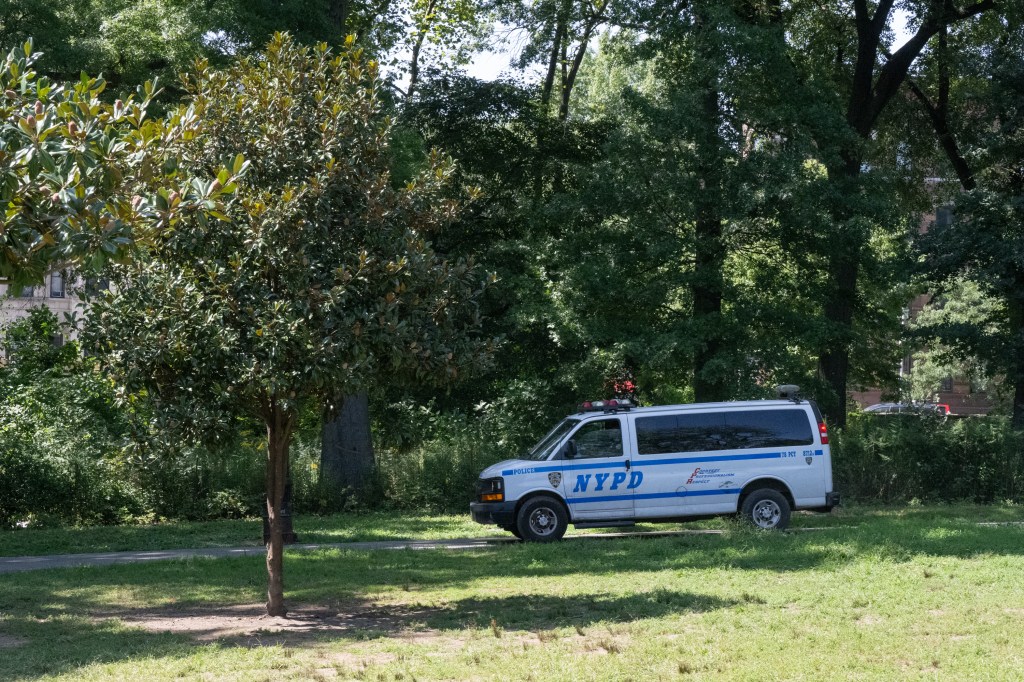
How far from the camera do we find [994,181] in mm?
26984

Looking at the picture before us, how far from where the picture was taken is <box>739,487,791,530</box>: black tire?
17.5 metres

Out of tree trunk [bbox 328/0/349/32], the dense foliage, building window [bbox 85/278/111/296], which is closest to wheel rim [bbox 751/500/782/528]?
the dense foliage

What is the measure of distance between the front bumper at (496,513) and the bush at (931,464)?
32.3 ft

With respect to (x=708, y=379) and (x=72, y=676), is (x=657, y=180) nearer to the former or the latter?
(x=708, y=379)

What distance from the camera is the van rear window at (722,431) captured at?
17.7m

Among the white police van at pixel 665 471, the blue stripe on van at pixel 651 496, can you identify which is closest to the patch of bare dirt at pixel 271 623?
the white police van at pixel 665 471

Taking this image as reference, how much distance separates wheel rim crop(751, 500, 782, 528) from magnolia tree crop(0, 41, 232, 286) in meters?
12.1

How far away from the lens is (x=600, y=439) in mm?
17609

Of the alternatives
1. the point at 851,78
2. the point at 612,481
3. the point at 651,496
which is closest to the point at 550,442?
the point at 612,481

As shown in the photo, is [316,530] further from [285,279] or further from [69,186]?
[69,186]

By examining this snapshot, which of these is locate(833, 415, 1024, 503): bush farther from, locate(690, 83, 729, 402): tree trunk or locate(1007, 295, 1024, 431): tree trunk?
locate(690, 83, 729, 402): tree trunk

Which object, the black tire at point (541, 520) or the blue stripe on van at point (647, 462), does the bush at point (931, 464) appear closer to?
the blue stripe on van at point (647, 462)

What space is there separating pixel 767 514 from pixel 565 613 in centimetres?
758

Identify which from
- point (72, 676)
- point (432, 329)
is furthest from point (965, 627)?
point (72, 676)
